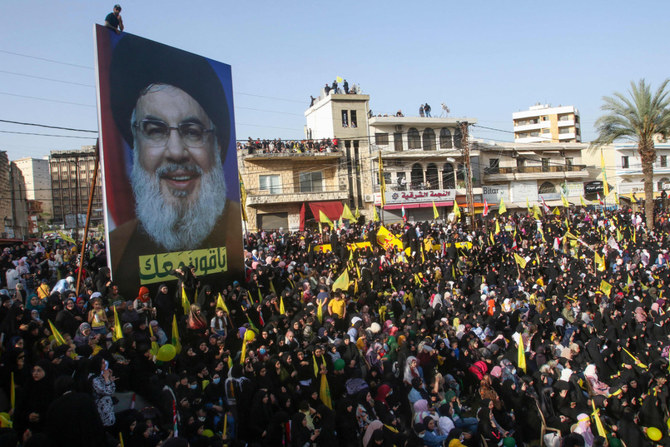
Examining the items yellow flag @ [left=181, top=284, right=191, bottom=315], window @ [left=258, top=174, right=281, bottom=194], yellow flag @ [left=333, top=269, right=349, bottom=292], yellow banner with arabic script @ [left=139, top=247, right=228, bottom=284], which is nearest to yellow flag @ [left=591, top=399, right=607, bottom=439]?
yellow flag @ [left=333, top=269, right=349, bottom=292]

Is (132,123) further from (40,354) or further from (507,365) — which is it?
(507,365)

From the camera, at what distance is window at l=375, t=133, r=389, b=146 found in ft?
123

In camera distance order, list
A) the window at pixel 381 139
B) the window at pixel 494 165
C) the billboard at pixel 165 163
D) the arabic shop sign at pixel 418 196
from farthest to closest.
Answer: the window at pixel 494 165 → the window at pixel 381 139 → the arabic shop sign at pixel 418 196 → the billboard at pixel 165 163

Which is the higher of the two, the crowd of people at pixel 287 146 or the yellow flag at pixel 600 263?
the crowd of people at pixel 287 146

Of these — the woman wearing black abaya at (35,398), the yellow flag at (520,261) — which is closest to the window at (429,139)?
the yellow flag at (520,261)

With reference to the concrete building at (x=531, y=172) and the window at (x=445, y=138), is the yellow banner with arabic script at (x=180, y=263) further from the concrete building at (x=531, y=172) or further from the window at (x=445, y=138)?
the concrete building at (x=531, y=172)

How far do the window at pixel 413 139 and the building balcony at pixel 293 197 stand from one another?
241 inches

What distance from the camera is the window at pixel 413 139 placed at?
38.4 meters

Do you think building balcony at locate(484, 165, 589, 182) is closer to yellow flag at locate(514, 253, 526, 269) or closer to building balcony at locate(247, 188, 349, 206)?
building balcony at locate(247, 188, 349, 206)

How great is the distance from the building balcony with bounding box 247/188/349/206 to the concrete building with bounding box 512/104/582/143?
40480mm

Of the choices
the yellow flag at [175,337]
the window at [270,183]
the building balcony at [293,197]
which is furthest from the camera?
the window at [270,183]

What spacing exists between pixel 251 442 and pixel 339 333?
3.78 meters

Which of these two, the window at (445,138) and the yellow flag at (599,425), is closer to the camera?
the yellow flag at (599,425)

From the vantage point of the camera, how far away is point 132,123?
12.2 metres
